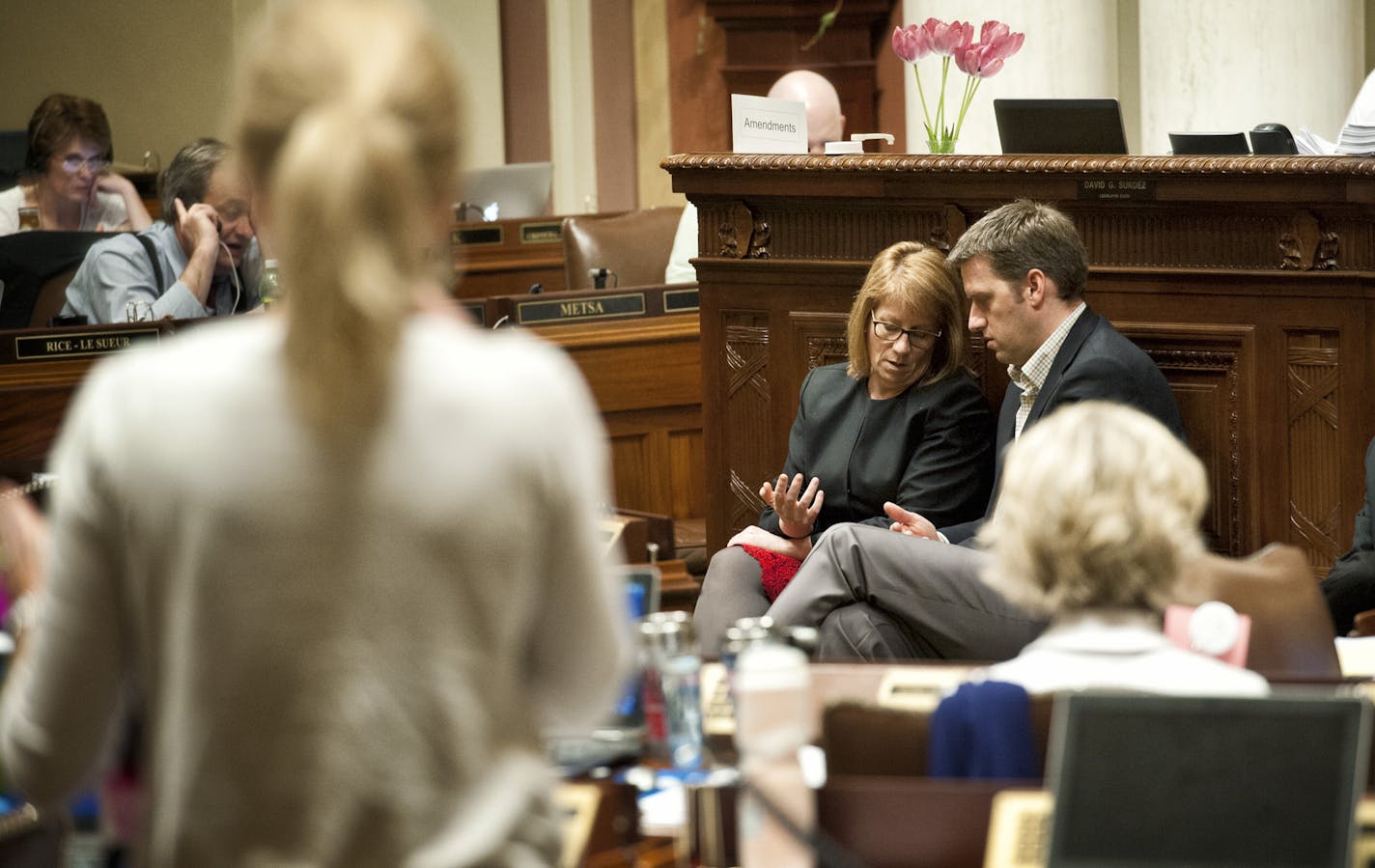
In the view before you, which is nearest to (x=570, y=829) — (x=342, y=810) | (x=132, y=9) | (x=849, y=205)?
(x=342, y=810)

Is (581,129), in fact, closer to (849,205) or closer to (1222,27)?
(1222,27)

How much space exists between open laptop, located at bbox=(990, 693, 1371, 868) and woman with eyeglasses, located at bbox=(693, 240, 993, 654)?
216 cm

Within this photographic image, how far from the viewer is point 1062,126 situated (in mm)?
4180

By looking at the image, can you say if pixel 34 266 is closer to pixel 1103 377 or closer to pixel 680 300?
pixel 680 300

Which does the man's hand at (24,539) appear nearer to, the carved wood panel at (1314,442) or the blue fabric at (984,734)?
the blue fabric at (984,734)

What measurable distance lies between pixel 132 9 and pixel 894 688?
9.46 meters

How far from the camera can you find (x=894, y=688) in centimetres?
232

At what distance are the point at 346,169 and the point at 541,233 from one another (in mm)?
6401

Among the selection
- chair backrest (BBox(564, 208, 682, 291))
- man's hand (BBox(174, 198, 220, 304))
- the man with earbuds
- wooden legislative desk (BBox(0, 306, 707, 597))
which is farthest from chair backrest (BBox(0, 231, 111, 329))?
chair backrest (BBox(564, 208, 682, 291))

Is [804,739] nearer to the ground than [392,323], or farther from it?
nearer to the ground

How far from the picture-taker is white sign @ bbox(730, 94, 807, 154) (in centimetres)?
449

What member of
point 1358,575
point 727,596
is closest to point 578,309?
point 727,596

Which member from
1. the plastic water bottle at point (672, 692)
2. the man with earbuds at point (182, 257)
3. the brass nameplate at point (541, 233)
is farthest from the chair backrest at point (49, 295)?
the plastic water bottle at point (672, 692)

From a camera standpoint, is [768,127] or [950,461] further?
[768,127]
